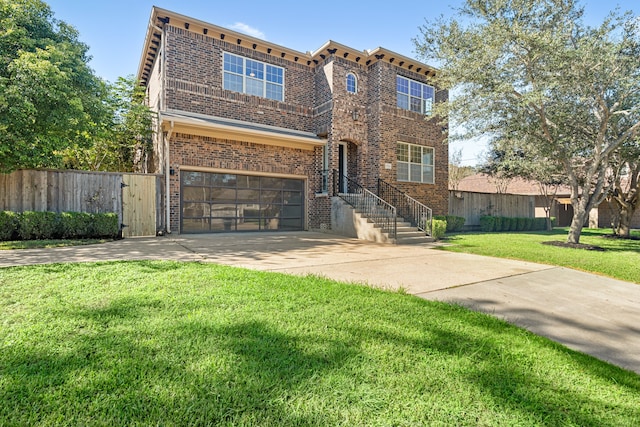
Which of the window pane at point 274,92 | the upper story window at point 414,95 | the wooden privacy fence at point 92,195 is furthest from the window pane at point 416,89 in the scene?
the wooden privacy fence at point 92,195

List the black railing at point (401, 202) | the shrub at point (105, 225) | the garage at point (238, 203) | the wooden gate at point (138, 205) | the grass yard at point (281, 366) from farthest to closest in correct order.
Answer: the black railing at point (401, 202), the garage at point (238, 203), the wooden gate at point (138, 205), the shrub at point (105, 225), the grass yard at point (281, 366)

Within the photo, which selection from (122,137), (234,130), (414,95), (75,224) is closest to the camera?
(75,224)

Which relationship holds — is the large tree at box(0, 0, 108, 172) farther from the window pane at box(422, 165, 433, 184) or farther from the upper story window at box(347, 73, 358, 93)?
the window pane at box(422, 165, 433, 184)

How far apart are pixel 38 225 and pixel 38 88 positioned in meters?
3.31

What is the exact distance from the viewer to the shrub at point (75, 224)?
8.32m

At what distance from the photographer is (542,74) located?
9289mm

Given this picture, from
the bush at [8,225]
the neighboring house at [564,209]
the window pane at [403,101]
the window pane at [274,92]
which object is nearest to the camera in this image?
the bush at [8,225]

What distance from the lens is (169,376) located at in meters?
2.07

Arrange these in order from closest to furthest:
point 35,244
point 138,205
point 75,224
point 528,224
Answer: point 35,244
point 75,224
point 138,205
point 528,224

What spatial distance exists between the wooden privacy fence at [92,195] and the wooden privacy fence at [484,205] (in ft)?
43.1

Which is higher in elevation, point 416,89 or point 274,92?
point 416,89

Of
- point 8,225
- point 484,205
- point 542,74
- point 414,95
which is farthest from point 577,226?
point 8,225

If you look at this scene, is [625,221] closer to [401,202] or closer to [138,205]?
[401,202]

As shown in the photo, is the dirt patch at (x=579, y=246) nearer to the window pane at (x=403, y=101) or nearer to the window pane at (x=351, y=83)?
the window pane at (x=403, y=101)
